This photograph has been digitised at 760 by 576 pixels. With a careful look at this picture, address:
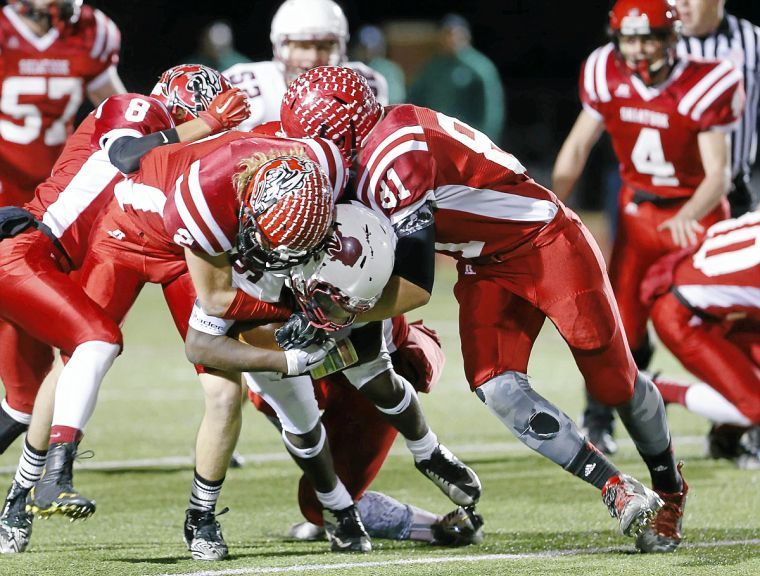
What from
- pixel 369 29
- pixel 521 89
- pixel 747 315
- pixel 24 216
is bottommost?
pixel 521 89

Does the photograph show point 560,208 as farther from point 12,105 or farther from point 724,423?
point 12,105

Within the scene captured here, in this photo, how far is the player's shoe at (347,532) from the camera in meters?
3.91

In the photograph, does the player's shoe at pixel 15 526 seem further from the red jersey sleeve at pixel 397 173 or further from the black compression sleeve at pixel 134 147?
the red jersey sleeve at pixel 397 173

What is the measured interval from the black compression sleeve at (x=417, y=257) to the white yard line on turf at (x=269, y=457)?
6.99 feet

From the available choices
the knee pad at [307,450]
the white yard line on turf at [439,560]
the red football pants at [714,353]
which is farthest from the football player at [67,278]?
the red football pants at [714,353]

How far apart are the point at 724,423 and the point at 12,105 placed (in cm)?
318

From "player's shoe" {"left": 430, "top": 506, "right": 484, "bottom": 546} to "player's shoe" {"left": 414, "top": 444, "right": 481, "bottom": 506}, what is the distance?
1.2 inches

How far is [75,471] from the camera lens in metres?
5.35

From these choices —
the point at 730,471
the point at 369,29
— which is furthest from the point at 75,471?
the point at 369,29

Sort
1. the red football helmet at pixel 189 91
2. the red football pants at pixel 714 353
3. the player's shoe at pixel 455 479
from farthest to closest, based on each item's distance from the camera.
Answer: the red football pants at pixel 714 353 < the red football helmet at pixel 189 91 < the player's shoe at pixel 455 479

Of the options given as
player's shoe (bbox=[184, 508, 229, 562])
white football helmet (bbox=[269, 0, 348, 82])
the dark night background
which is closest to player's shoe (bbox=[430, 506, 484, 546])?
player's shoe (bbox=[184, 508, 229, 562])

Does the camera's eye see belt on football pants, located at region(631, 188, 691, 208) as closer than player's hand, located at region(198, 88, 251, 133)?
No

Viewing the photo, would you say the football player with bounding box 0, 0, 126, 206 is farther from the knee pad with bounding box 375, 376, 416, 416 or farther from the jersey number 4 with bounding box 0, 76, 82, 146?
the knee pad with bounding box 375, 376, 416, 416

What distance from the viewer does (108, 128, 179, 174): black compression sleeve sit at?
13.0 ft
